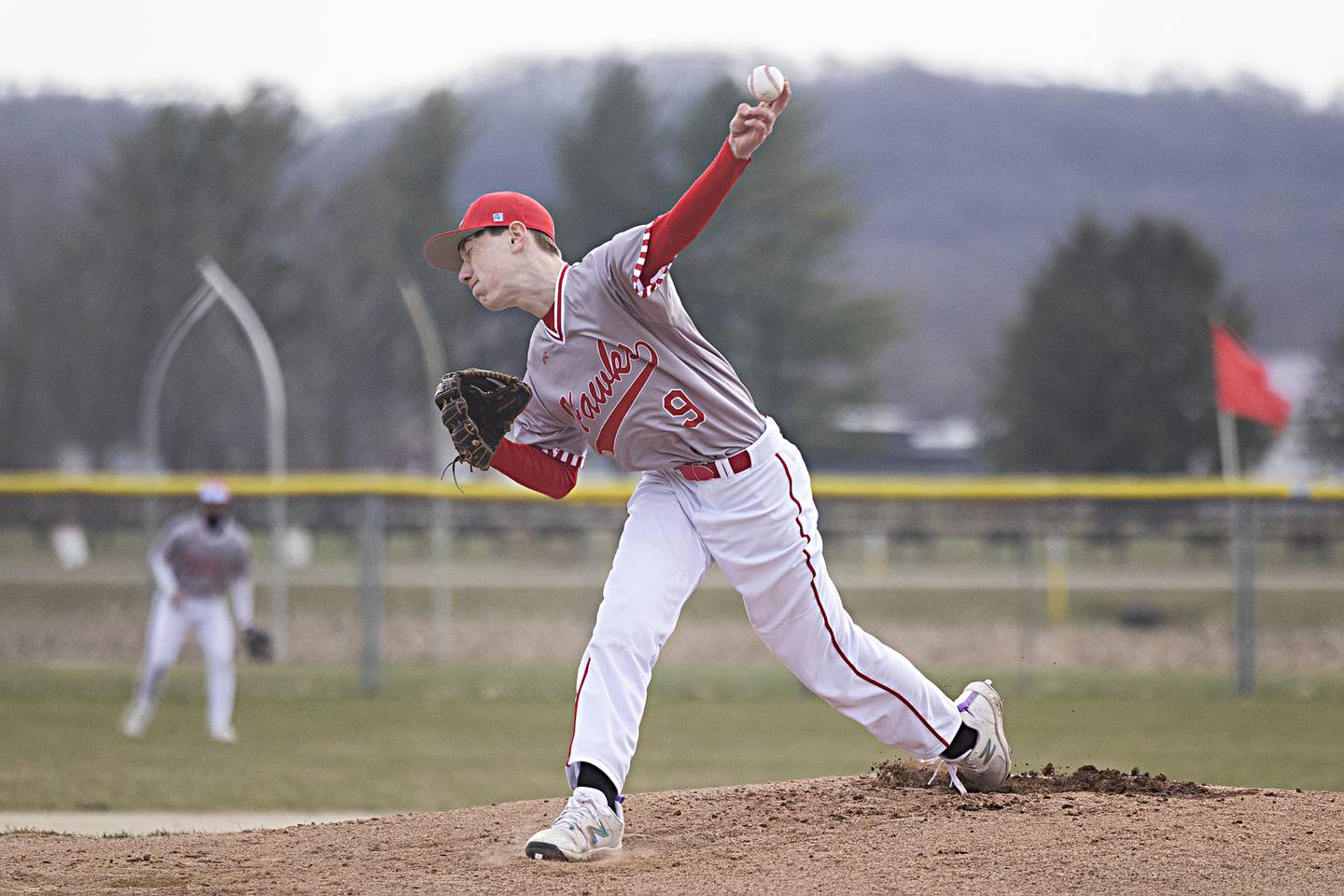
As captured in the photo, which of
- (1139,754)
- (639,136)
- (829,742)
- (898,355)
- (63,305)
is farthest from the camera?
(898,355)

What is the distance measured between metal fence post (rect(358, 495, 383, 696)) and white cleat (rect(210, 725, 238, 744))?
8.33ft

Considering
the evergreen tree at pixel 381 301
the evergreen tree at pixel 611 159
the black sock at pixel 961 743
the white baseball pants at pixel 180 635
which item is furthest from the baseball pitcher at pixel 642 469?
the evergreen tree at pixel 611 159

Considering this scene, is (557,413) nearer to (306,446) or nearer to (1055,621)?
(1055,621)

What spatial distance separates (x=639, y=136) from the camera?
52906 mm

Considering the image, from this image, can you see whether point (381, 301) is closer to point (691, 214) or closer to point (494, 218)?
point (494, 218)

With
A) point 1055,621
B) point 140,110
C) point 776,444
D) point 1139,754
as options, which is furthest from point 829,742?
point 140,110

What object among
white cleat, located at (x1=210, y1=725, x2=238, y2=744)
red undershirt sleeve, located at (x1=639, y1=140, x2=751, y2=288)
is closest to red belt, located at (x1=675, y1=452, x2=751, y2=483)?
red undershirt sleeve, located at (x1=639, y1=140, x2=751, y2=288)

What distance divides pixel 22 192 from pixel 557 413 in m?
47.9

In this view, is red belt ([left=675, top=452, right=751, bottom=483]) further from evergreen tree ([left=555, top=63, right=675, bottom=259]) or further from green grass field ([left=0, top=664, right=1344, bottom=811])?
evergreen tree ([left=555, top=63, right=675, bottom=259])

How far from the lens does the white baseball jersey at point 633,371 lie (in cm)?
434

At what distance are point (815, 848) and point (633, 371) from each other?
1430mm

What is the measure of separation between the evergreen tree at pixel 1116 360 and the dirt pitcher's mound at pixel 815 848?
1527 inches

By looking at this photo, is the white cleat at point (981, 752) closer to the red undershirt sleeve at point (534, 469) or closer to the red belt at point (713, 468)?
the red belt at point (713, 468)

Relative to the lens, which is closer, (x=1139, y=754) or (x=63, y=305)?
(x=1139, y=754)
